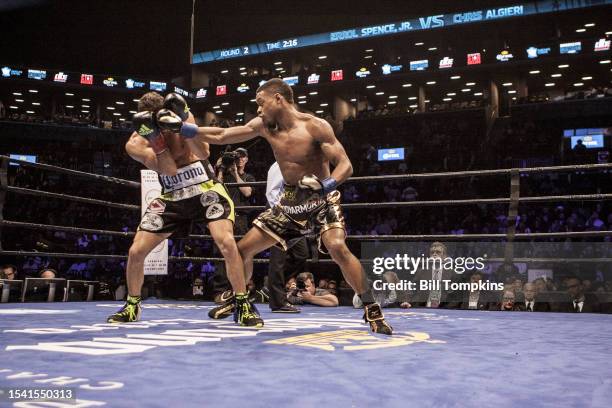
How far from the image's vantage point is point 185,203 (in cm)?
270

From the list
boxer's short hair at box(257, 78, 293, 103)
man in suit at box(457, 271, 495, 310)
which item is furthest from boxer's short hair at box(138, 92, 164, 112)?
man in suit at box(457, 271, 495, 310)

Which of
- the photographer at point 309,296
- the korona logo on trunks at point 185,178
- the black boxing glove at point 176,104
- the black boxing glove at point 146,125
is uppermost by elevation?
the black boxing glove at point 176,104

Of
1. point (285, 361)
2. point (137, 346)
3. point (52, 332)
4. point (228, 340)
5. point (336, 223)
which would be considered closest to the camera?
point (285, 361)

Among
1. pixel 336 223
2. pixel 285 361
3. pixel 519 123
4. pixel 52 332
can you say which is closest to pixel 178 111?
pixel 336 223

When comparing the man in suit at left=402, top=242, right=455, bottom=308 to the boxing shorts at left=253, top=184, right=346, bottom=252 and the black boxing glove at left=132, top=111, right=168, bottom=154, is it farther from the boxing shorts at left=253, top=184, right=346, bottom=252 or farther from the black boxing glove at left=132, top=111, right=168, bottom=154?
the black boxing glove at left=132, top=111, right=168, bottom=154

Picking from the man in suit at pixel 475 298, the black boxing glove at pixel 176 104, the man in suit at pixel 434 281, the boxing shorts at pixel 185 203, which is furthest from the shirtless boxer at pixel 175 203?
the man in suit at pixel 475 298

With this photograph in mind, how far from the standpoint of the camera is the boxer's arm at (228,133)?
2391 millimetres

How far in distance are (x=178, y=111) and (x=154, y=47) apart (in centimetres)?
2613

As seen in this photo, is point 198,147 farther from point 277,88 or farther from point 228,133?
point 277,88

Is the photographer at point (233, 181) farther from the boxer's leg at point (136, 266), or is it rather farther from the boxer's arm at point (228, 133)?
the boxer's arm at point (228, 133)

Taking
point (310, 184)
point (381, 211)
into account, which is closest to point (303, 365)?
point (310, 184)

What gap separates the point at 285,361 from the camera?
4.80ft

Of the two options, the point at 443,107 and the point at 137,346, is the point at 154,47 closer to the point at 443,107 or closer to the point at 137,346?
the point at 443,107

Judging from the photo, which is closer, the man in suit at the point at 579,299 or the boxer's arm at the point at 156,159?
the boxer's arm at the point at 156,159
